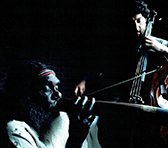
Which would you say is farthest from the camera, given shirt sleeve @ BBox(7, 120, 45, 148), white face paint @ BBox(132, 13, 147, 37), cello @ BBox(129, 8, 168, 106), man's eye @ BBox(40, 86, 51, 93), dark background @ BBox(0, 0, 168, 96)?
dark background @ BBox(0, 0, 168, 96)

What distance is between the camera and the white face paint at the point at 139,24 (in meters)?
3.79

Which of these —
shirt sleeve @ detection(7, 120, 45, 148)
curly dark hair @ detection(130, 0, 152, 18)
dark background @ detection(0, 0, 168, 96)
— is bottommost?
shirt sleeve @ detection(7, 120, 45, 148)

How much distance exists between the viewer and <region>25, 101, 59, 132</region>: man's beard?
3.29 metres

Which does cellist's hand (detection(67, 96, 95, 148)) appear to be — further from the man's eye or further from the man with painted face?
the man's eye

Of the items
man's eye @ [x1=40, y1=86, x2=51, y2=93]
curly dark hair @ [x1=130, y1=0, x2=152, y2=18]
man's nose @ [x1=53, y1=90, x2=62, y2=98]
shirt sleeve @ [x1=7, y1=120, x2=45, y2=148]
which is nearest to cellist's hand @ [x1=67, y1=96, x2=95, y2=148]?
man's nose @ [x1=53, y1=90, x2=62, y2=98]

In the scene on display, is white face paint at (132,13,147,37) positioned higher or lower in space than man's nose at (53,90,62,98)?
higher

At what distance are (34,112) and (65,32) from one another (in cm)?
237

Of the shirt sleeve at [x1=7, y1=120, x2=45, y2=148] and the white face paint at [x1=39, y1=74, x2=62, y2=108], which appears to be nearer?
the shirt sleeve at [x1=7, y1=120, x2=45, y2=148]

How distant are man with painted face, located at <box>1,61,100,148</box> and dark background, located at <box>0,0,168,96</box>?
1.69 metres

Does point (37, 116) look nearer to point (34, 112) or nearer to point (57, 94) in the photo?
point (34, 112)

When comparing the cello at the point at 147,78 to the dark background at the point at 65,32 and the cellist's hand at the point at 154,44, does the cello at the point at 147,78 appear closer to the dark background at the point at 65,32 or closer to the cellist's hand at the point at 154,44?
the cellist's hand at the point at 154,44

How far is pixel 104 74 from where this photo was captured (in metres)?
4.47

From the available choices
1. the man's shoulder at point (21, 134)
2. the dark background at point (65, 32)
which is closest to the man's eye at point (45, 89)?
the man's shoulder at point (21, 134)

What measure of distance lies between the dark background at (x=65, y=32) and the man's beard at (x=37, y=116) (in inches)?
67.3
